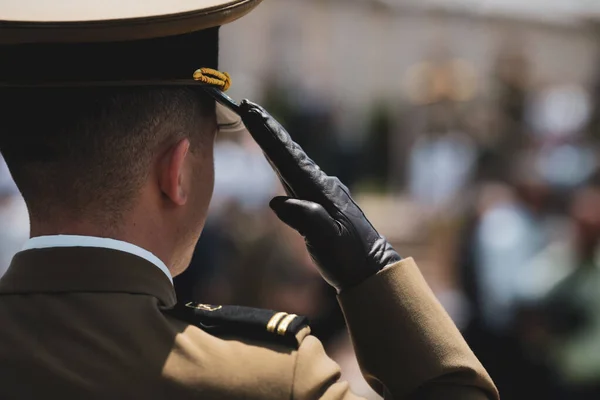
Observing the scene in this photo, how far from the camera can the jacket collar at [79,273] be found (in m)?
1.75

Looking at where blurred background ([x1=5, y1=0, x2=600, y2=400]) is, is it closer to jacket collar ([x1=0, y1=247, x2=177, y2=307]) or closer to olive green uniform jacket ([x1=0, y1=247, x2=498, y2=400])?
olive green uniform jacket ([x1=0, y1=247, x2=498, y2=400])

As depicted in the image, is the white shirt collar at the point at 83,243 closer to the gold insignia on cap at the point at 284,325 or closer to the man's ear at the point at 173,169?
the man's ear at the point at 173,169

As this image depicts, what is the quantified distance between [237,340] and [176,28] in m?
0.54

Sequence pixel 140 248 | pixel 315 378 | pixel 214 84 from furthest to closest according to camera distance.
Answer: pixel 214 84, pixel 140 248, pixel 315 378

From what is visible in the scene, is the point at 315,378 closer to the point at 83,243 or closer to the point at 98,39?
the point at 83,243

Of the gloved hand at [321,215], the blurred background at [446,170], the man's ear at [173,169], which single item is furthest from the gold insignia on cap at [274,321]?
the blurred background at [446,170]

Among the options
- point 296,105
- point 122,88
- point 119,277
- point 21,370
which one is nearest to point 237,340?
point 119,277

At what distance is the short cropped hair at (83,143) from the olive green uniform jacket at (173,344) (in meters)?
0.09

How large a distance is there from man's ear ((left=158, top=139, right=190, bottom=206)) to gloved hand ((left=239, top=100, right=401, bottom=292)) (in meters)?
0.15

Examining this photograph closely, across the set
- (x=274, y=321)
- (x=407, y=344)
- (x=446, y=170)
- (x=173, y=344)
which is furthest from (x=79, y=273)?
(x=446, y=170)

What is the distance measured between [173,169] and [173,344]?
297mm

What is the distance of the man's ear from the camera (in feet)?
5.86

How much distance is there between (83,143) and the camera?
68.4 inches

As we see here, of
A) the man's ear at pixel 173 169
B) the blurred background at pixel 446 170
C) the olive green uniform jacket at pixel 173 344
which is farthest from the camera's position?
the blurred background at pixel 446 170
